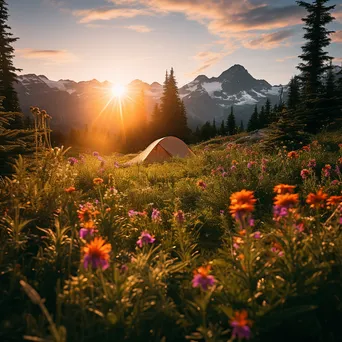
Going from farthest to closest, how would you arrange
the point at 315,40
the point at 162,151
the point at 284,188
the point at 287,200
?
the point at 315,40 < the point at 162,151 < the point at 284,188 < the point at 287,200

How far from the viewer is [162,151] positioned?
1550 centimetres

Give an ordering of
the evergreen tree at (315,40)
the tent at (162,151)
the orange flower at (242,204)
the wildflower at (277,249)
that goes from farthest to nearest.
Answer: the evergreen tree at (315,40), the tent at (162,151), the wildflower at (277,249), the orange flower at (242,204)

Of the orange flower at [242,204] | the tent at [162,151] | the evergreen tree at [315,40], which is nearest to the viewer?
the orange flower at [242,204]

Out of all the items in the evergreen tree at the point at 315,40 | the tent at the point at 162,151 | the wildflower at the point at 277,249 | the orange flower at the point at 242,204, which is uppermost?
the evergreen tree at the point at 315,40

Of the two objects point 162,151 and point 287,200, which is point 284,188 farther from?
point 162,151

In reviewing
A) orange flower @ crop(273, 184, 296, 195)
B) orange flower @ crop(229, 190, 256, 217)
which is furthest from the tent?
orange flower @ crop(229, 190, 256, 217)

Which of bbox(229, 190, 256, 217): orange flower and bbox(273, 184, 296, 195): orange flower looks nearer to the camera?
bbox(229, 190, 256, 217): orange flower

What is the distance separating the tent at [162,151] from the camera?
1483 centimetres

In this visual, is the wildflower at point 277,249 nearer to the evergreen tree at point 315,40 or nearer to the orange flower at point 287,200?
the orange flower at point 287,200

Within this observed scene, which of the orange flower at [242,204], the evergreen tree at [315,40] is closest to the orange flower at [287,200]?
the orange flower at [242,204]

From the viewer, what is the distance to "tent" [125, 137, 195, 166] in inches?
584

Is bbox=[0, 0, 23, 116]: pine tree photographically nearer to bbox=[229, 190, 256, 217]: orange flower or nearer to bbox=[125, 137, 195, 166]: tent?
bbox=[125, 137, 195, 166]: tent

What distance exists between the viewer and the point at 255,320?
1.94 m

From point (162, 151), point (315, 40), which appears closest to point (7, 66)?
point (162, 151)
